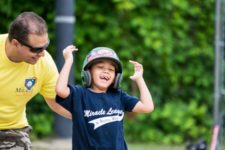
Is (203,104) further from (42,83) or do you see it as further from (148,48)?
(42,83)

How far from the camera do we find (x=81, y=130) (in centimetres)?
493

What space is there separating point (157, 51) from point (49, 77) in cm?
625

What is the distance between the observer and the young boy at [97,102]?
4914 millimetres

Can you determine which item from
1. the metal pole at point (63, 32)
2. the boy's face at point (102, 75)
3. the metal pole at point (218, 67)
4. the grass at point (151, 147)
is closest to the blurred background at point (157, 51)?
the grass at point (151, 147)

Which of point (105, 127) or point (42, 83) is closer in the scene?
point (105, 127)

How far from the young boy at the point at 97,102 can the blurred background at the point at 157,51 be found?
581 cm

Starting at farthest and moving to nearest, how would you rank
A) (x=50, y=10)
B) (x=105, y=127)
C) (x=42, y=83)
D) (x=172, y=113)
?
(x=172, y=113) → (x=50, y=10) → (x=42, y=83) → (x=105, y=127)

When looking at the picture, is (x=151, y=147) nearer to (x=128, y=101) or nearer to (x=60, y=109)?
(x=60, y=109)

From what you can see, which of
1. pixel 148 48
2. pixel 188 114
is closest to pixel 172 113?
pixel 188 114

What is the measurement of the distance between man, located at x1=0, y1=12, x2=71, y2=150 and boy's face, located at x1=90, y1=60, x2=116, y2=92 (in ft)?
1.18

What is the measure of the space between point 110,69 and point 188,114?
702 centimetres

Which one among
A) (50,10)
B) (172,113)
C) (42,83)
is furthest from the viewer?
(172,113)

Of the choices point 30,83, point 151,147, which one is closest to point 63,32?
point 151,147

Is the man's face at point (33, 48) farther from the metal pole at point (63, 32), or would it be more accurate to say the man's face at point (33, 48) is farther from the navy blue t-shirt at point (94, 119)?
the metal pole at point (63, 32)
